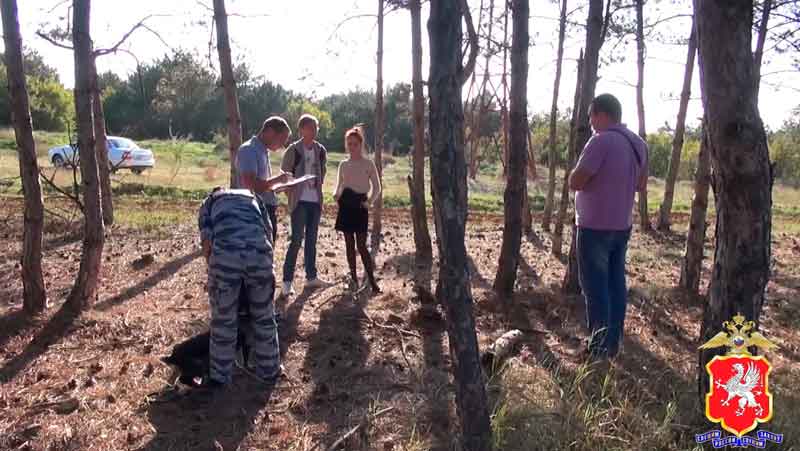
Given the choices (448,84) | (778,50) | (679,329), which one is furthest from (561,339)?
(778,50)

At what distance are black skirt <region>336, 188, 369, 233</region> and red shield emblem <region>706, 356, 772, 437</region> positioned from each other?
3.44m

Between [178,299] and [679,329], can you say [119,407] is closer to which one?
[178,299]

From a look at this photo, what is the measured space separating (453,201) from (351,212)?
11.1 feet

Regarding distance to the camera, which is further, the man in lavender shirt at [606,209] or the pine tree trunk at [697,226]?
the pine tree trunk at [697,226]

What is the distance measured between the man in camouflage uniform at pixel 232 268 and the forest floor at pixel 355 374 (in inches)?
13.3

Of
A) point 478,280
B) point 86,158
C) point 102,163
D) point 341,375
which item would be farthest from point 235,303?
point 102,163

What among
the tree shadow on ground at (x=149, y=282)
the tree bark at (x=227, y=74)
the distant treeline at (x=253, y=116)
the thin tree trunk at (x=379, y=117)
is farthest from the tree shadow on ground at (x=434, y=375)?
the distant treeline at (x=253, y=116)

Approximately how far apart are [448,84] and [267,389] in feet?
7.67

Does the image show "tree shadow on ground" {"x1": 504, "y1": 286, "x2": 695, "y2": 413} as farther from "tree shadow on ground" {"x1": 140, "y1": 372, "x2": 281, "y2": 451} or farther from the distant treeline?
the distant treeline

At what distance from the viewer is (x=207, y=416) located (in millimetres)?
3574

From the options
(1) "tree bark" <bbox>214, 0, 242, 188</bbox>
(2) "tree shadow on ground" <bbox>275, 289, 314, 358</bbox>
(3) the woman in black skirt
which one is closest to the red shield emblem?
(2) "tree shadow on ground" <bbox>275, 289, 314, 358</bbox>

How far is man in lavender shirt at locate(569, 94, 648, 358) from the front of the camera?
4.03 m

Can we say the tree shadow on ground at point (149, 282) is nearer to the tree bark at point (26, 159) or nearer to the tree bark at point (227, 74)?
the tree bark at point (26, 159)

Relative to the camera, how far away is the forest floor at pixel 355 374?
3283 millimetres
